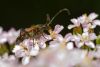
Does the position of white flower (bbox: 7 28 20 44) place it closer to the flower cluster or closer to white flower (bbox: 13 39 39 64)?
the flower cluster

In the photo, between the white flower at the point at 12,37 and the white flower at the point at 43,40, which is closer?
the white flower at the point at 43,40

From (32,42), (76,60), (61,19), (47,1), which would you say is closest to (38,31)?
(32,42)

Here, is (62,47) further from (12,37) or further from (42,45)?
(12,37)

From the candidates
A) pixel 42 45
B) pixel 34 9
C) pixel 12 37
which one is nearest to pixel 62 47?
pixel 42 45

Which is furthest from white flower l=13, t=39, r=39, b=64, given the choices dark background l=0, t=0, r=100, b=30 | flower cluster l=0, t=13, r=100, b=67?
dark background l=0, t=0, r=100, b=30

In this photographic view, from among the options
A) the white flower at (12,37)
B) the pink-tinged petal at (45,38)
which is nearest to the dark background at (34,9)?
A: the white flower at (12,37)

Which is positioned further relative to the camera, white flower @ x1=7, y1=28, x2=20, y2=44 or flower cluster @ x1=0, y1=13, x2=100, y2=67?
white flower @ x1=7, y1=28, x2=20, y2=44

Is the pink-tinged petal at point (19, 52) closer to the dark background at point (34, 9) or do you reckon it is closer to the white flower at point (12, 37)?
the white flower at point (12, 37)

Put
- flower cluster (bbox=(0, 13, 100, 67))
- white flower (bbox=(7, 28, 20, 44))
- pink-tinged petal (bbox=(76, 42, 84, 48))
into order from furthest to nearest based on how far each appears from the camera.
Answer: white flower (bbox=(7, 28, 20, 44)) → pink-tinged petal (bbox=(76, 42, 84, 48)) → flower cluster (bbox=(0, 13, 100, 67))
